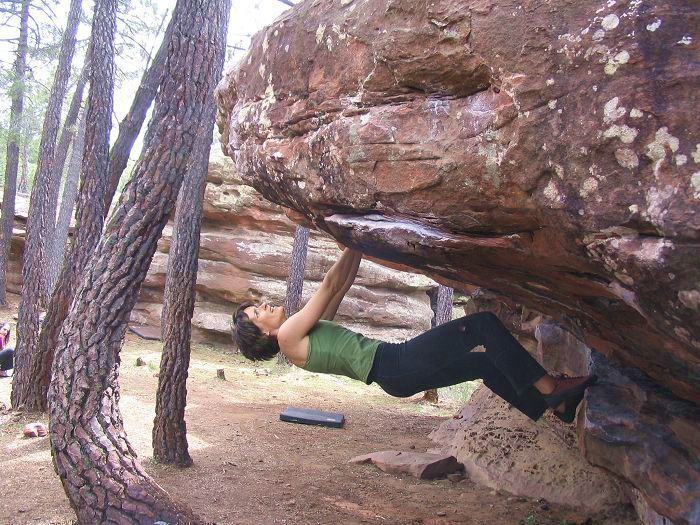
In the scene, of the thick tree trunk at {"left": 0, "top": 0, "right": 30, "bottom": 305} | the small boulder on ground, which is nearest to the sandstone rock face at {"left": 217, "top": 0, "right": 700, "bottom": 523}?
the small boulder on ground

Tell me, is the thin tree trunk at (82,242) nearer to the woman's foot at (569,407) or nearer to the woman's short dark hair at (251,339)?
the woman's short dark hair at (251,339)

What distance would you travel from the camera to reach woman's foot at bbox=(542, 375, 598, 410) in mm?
3947

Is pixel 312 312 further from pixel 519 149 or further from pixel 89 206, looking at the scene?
pixel 89 206

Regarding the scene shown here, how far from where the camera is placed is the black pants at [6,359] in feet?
29.9

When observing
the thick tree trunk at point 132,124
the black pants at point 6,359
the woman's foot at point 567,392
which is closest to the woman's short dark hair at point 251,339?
the woman's foot at point 567,392

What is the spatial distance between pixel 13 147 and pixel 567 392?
14.6m

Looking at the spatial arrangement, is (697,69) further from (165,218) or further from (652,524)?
(165,218)

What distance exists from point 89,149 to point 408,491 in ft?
16.4

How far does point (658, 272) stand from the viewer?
2.22 m

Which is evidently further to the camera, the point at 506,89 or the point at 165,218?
the point at 165,218

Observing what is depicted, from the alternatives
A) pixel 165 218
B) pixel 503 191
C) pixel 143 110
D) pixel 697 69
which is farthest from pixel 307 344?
pixel 143 110

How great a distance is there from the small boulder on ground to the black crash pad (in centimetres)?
173

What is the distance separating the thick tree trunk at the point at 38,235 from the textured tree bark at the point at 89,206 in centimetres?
14

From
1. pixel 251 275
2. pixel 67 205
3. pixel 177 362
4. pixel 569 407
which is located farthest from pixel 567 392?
pixel 67 205
